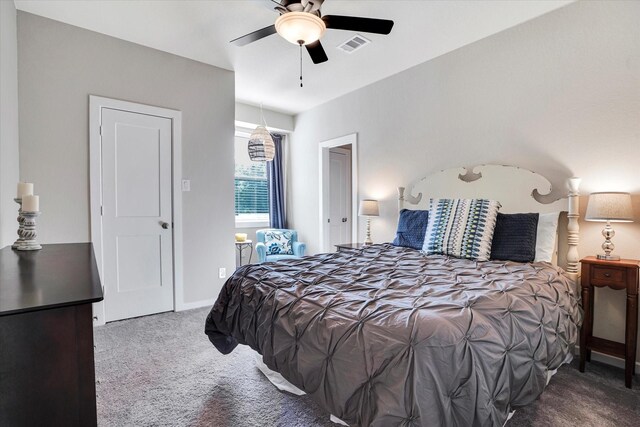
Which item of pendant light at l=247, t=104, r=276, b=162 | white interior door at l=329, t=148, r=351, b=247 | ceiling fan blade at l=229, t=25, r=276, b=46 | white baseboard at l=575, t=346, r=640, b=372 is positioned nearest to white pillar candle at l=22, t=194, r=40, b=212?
ceiling fan blade at l=229, t=25, r=276, b=46

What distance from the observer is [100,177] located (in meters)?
3.05

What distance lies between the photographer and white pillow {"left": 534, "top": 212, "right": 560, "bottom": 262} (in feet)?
8.04

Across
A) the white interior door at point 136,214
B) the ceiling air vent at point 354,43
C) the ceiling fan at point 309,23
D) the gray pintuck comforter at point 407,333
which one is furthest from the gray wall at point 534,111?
the white interior door at point 136,214

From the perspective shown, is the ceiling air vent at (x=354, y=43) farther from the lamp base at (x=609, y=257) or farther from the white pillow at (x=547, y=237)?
the lamp base at (x=609, y=257)

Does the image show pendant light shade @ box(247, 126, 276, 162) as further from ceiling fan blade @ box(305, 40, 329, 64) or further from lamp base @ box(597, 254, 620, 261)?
lamp base @ box(597, 254, 620, 261)

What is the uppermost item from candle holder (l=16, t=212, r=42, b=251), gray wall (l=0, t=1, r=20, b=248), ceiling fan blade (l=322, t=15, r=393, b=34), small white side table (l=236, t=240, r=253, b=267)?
ceiling fan blade (l=322, t=15, r=393, b=34)

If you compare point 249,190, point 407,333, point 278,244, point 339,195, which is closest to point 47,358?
point 407,333

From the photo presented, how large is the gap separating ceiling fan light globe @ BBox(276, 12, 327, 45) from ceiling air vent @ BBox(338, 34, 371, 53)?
1.11 m

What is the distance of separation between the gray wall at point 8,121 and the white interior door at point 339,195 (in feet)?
12.7

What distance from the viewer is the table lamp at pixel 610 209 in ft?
6.83

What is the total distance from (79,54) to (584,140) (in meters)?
4.40

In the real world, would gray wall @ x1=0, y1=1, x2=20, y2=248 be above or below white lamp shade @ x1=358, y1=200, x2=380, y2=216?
above

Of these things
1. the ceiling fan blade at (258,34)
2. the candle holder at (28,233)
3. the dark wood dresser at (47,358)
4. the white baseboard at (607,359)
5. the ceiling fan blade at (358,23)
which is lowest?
the white baseboard at (607,359)

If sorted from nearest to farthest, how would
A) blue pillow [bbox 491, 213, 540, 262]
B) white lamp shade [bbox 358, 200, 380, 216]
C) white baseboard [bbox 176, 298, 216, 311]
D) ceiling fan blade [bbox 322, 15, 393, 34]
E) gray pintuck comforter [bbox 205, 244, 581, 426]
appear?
gray pintuck comforter [bbox 205, 244, 581, 426] → ceiling fan blade [bbox 322, 15, 393, 34] → blue pillow [bbox 491, 213, 540, 262] → white baseboard [bbox 176, 298, 216, 311] → white lamp shade [bbox 358, 200, 380, 216]
